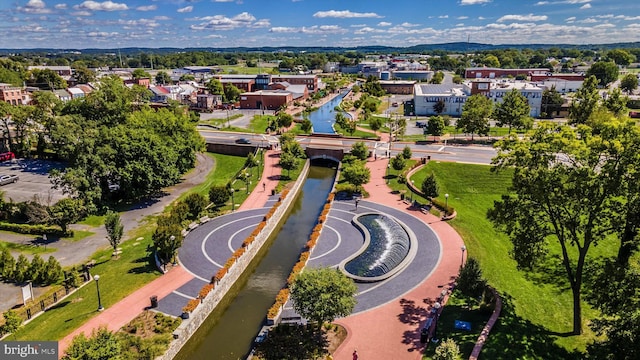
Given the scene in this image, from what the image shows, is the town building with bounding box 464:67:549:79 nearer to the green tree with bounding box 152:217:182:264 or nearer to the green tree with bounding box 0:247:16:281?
the green tree with bounding box 152:217:182:264

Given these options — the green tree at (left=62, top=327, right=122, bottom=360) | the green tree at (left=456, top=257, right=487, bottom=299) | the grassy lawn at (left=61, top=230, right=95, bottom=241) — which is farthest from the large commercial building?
the green tree at (left=62, top=327, right=122, bottom=360)

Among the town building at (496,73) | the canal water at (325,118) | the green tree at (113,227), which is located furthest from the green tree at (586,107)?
the town building at (496,73)

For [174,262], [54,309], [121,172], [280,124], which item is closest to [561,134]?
[174,262]

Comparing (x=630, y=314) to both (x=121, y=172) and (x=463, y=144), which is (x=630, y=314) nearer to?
(x=121, y=172)

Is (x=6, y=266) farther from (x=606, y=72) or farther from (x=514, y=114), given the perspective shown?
(x=606, y=72)

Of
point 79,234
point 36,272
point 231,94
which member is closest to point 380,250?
point 36,272
